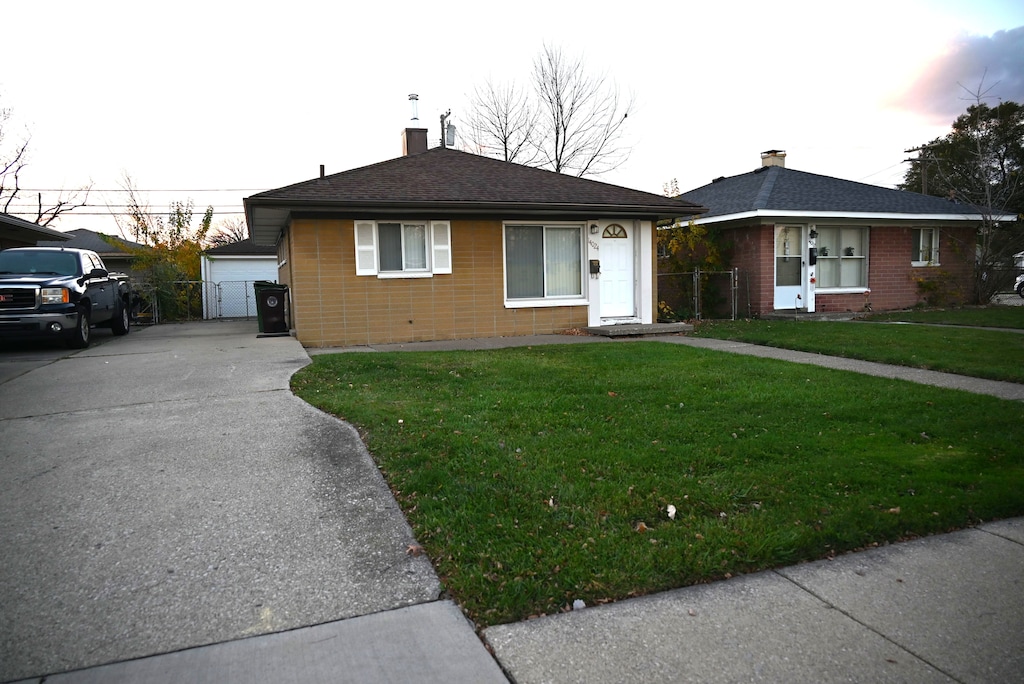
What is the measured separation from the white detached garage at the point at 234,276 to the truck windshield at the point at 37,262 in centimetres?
1188

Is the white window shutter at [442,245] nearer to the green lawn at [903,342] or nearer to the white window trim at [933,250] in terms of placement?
the green lawn at [903,342]

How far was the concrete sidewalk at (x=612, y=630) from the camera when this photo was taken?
106 inches

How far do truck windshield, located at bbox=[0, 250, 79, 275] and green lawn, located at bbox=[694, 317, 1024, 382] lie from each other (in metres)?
12.8

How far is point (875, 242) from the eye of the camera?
765 inches

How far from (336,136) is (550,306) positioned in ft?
55.1

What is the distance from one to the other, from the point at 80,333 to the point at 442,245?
7.07 meters

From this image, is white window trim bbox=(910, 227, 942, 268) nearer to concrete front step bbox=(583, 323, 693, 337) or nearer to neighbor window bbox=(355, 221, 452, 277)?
concrete front step bbox=(583, 323, 693, 337)

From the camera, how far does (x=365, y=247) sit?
43.0ft

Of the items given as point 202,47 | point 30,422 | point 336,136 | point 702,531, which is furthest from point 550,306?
point 336,136

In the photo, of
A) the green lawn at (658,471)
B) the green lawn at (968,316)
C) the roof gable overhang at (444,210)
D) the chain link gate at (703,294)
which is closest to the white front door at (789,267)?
the chain link gate at (703,294)

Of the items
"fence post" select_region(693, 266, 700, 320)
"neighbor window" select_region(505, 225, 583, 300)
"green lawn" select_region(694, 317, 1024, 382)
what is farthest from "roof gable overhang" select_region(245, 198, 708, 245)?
"green lawn" select_region(694, 317, 1024, 382)

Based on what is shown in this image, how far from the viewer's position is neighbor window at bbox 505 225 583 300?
1437 centimetres

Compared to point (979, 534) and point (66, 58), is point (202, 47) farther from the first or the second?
point (979, 534)

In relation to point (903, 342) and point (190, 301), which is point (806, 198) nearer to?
point (903, 342)
